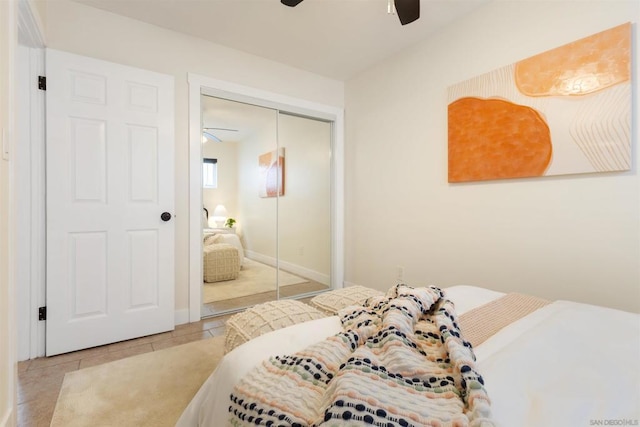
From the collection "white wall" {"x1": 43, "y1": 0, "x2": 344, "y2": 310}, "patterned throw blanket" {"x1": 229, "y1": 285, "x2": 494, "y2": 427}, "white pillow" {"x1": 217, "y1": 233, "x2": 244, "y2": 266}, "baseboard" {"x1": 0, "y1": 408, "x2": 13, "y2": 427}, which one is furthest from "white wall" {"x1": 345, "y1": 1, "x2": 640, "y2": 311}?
"baseboard" {"x1": 0, "y1": 408, "x2": 13, "y2": 427}

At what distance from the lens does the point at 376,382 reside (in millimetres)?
635

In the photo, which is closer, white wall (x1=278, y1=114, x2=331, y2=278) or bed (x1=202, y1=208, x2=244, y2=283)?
bed (x1=202, y1=208, x2=244, y2=283)

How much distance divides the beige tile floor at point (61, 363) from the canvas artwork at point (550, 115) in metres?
2.43

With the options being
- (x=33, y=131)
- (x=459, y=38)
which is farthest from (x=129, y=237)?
(x=459, y=38)

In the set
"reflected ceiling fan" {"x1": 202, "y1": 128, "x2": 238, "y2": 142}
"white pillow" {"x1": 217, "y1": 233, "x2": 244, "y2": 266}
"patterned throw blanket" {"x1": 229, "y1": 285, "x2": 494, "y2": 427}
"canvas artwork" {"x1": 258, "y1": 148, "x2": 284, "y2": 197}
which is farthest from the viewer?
"canvas artwork" {"x1": 258, "y1": 148, "x2": 284, "y2": 197}

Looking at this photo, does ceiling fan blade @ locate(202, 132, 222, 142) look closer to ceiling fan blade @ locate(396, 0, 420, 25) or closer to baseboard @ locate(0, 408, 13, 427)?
ceiling fan blade @ locate(396, 0, 420, 25)

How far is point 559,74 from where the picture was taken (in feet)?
5.96

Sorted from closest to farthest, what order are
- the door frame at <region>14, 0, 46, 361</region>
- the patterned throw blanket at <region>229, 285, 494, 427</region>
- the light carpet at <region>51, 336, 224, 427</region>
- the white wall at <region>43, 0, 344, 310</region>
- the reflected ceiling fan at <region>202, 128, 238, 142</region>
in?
the patterned throw blanket at <region>229, 285, 494, 427</region> < the light carpet at <region>51, 336, 224, 427</region> < the door frame at <region>14, 0, 46, 361</region> < the white wall at <region>43, 0, 344, 310</region> < the reflected ceiling fan at <region>202, 128, 238, 142</region>

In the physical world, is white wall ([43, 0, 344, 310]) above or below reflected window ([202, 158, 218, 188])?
above

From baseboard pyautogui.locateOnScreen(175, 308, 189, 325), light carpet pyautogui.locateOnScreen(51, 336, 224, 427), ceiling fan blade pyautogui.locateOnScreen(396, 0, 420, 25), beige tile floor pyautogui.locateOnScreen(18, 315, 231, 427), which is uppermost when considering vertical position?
ceiling fan blade pyautogui.locateOnScreen(396, 0, 420, 25)

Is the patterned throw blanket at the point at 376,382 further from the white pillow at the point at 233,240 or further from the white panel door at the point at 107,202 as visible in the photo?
the white pillow at the point at 233,240

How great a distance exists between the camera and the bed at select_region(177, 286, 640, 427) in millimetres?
605

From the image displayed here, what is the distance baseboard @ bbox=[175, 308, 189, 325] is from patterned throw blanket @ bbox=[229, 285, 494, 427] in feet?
6.97

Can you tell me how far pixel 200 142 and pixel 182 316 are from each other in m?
1.53
